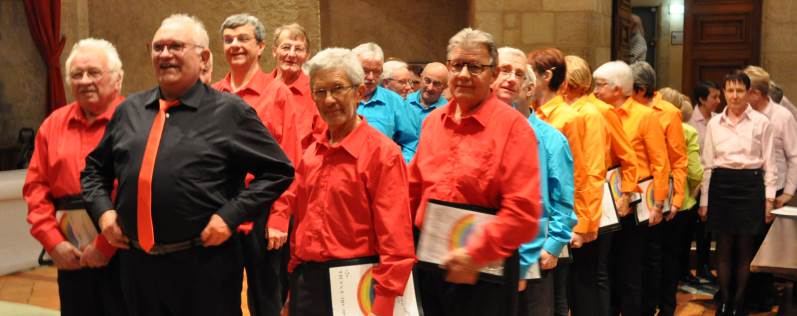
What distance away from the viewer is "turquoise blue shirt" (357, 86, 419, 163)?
464 centimetres

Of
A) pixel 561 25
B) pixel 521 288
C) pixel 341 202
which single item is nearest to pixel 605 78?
pixel 521 288

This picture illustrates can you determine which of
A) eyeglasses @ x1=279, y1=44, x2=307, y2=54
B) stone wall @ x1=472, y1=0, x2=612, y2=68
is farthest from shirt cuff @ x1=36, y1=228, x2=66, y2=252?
stone wall @ x1=472, y1=0, x2=612, y2=68

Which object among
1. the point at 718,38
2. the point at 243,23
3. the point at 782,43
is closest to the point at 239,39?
the point at 243,23

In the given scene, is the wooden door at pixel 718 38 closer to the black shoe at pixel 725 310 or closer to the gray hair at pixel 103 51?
the black shoe at pixel 725 310

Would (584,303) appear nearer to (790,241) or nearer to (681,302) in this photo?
(790,241)

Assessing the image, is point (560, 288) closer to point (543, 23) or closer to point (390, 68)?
point (390, 68)

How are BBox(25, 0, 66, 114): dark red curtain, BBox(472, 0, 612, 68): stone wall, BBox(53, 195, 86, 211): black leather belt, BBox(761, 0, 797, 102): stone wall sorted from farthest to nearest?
BBox(25, 0, 66, 114): dark red curtain < BBox(761, 0, 797, 102): stone wall < BBox(472, 0, 612, 68): stone wall < BBox(53, 195, 86, 211): black leather belt

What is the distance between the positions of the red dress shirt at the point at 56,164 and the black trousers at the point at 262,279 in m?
0.68

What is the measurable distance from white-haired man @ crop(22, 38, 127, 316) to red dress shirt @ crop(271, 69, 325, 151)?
799 mm

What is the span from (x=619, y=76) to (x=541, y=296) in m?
2.12

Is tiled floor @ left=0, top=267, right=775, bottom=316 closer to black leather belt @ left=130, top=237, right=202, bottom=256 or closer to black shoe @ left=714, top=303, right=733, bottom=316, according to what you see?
black shoe @ left=714, top=303, right=733, bottom=316

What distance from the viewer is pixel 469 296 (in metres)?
2.84

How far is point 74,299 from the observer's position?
338 cm

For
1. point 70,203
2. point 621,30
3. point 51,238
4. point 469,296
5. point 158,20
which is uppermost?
point 158,20
